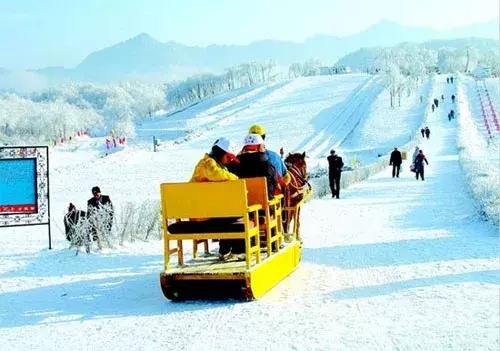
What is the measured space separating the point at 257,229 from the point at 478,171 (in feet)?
57.2

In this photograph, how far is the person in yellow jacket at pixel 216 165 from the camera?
26.4 ft

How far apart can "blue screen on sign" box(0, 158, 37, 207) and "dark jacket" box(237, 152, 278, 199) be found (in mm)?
4341

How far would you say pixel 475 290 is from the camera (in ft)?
24.6

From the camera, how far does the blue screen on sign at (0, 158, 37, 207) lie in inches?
462

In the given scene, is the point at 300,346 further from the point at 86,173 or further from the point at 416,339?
the point at 86,173

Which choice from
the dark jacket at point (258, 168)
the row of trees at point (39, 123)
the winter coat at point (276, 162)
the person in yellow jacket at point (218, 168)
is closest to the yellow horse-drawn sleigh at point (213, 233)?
the person in yellow jacket at point (218, 168)

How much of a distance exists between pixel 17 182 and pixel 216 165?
5.05 meters

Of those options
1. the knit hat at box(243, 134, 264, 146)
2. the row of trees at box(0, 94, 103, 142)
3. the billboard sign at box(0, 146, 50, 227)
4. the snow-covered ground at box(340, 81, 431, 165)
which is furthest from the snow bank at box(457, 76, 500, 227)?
the row of trees at box(0, 94, 103, 142)

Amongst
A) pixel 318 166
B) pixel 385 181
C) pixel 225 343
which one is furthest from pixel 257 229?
pixel 318 166

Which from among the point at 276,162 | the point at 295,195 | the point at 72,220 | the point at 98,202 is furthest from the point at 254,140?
the point at 72,220

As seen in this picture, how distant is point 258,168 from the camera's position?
8906 millimetres

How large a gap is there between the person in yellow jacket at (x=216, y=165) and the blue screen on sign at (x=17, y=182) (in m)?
4.60

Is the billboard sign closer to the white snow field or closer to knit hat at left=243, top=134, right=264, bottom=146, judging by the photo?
the white snow field

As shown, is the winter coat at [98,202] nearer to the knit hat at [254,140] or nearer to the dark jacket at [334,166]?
the knit hat at [254,140]
